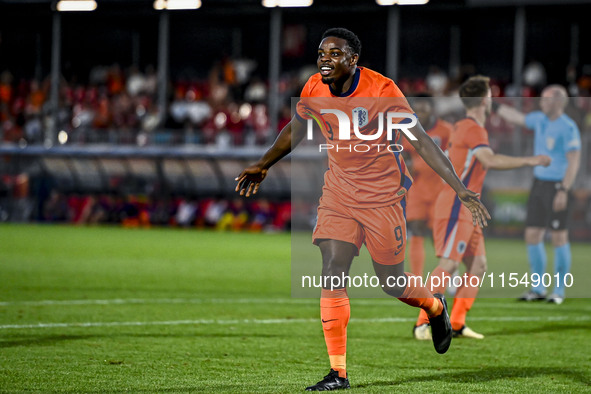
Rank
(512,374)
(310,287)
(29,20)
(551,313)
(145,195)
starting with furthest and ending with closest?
(29,20) < (145,195) < (551,313) < (310,287) < (512,374)

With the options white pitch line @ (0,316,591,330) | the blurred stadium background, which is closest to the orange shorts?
white pitch line @ (0,316,591,330)

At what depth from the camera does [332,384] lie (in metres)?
5.52

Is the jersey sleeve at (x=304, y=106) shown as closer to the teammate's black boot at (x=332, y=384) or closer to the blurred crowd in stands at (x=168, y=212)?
the teammate's black boot at (x=332, y=384)

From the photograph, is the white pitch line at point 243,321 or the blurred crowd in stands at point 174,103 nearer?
the white pitch line at point 243,321

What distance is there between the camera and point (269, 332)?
832 cm

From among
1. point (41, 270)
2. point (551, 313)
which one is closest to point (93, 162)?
point (41, 270)

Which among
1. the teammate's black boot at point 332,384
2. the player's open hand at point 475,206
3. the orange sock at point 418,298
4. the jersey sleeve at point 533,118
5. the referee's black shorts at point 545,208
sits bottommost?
the teammate's black boot at point 332,384

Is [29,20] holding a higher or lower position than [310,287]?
higher

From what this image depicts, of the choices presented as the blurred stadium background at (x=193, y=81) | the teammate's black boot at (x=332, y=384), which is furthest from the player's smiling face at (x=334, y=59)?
the blurred stadium background at (x=193, y=81)

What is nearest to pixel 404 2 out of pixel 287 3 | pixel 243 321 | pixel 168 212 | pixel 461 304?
pixel 287 3

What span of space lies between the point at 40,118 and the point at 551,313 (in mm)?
25653

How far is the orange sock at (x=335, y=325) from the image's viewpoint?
5.63 metres

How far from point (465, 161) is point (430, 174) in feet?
2.44

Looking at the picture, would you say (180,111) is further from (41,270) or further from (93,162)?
(41,270)
